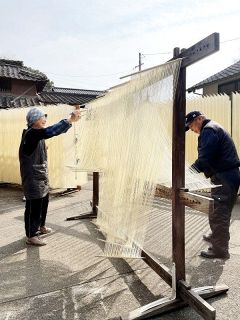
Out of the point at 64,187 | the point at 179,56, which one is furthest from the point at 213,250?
the point at 64,187

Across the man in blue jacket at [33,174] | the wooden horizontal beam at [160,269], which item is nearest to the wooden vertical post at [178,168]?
the wooden horizontal beam at [160,269]

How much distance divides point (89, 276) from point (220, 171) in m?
1.79

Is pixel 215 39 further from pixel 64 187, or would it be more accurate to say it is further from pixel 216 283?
pixel 64 187

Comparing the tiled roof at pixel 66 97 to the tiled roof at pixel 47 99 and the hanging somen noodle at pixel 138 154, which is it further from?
the hanging somen noodle at pixel 138 154

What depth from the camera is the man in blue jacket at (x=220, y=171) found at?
3.65 m

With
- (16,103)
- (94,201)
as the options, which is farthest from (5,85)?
(94,201)

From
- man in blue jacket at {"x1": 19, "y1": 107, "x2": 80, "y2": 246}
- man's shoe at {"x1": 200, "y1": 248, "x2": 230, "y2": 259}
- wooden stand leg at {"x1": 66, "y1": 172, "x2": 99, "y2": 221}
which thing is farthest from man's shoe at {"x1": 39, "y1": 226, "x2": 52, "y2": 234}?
man's shoe at {"x1": 200, "y1": 248, "x2": 230, "y2": 259}

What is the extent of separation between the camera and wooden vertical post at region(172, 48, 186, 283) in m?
2.62

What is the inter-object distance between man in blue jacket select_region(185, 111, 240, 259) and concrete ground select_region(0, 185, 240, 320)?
10.1 inches

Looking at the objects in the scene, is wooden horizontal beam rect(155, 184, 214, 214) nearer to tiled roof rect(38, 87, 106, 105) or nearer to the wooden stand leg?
the wooden stand leg

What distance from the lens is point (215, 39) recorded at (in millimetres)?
2275

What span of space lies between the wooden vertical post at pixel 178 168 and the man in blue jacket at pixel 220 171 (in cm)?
98

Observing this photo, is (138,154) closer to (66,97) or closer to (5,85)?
(5,85)

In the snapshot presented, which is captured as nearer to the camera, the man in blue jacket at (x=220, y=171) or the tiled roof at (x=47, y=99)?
the man in blue jacket at (x=220, y=171)
